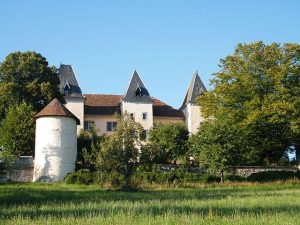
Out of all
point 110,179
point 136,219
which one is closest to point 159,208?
point 136,219

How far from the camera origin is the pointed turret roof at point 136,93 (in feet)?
217

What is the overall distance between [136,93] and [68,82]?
8866mm

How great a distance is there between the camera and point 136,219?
45.5 feet

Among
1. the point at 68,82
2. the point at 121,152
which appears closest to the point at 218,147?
the point at 121,152

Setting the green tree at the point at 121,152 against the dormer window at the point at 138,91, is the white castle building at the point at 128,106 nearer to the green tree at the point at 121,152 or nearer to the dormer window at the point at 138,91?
the dormer window at the point at 138,91

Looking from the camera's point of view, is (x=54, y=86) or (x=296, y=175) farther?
(x=54, y=86)

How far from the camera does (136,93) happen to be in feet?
218

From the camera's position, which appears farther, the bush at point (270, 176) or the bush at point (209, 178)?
the bush at point (270, 176)

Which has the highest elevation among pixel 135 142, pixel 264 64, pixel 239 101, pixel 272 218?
pixel 264 64

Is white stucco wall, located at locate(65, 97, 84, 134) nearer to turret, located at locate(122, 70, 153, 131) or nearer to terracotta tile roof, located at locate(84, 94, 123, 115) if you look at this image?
terracotta tile roof, located at locate(84, 94, 123, 115)

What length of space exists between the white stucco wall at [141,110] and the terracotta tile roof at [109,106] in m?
2.30

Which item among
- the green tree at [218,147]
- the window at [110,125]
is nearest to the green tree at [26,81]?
the window at [110,125]

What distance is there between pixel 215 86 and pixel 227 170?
545 inches

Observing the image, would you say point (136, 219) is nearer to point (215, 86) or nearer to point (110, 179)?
point (110, 179)
